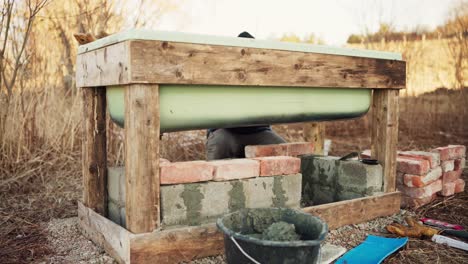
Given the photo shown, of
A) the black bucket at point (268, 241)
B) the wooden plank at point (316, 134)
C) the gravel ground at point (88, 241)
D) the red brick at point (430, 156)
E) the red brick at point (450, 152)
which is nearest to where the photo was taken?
the black bucket at point (268, 241)

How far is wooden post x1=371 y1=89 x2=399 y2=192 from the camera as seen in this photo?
2.91 m

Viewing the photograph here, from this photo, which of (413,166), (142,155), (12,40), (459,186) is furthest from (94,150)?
(459,186)

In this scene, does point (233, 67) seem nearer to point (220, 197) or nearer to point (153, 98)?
point (153, 98)

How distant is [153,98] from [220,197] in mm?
641

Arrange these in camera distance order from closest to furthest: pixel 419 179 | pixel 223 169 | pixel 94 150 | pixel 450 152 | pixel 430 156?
pixel 223 169, pixel 94 150, pixel 419 179, pixel 430 156, pixel 450 152

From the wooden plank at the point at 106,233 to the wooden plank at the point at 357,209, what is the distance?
108 cm

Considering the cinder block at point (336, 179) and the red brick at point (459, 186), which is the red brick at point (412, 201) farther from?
the red brick at point (459, 186)

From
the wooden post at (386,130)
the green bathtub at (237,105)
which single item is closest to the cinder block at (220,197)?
the green bathtub at (237,105)

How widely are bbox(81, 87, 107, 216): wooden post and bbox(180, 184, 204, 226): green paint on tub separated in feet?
2.37

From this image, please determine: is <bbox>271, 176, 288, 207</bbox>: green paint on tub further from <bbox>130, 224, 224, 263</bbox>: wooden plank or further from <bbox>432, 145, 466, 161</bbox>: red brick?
<bbox>432, 145, 466, 161</bbox>: red brick

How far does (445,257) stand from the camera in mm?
2264

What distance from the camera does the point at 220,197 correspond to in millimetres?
2148

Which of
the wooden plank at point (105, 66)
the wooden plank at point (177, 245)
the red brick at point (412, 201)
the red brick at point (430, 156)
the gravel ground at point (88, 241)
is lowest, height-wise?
the gravel ground at point (88, 241)

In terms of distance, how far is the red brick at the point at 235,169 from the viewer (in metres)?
2.13
